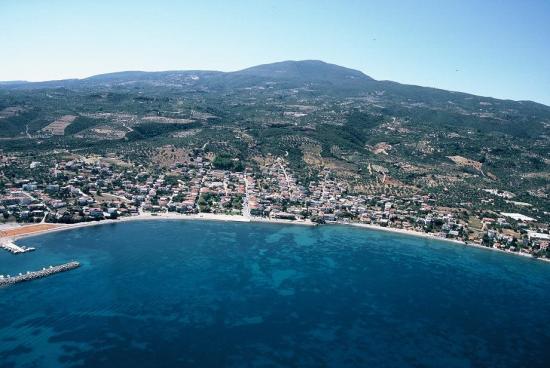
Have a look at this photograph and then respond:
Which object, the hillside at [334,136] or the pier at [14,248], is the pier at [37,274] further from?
the hillside at [334,136]

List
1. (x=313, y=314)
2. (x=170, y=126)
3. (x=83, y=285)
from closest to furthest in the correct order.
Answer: (x=313, y=314) < (x=83, y=285) < (x=170, y=126)

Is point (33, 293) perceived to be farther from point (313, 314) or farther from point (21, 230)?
point (313, 314)

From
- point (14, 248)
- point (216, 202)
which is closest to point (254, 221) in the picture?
point (216, 202)

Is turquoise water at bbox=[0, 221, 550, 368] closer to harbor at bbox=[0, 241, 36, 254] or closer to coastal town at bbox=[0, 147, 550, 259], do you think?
harbor at bbox=[0, 241, 36, 254]

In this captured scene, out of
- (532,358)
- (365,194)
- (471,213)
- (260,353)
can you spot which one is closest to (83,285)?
(260,353)

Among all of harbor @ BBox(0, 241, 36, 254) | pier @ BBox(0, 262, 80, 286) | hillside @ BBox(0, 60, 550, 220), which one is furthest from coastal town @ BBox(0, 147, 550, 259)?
pier @ BBox(0, 262, 80, 286)

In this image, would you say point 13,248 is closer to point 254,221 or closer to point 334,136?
point 254,221
